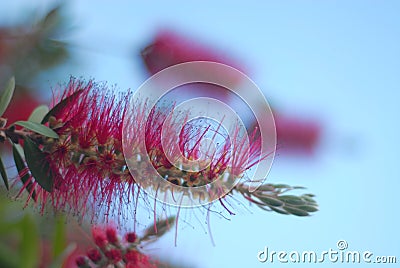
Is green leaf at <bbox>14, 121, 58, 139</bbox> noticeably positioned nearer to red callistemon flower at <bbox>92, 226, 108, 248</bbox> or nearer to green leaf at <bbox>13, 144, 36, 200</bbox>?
green leaf at <bbox>13, 144, 36, 200</bbox>

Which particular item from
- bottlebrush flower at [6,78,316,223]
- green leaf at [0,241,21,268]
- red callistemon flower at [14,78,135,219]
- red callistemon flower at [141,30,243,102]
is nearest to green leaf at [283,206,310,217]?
bottlebrush flower at [6,78,316,223]

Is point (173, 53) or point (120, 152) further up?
point (173, 53)

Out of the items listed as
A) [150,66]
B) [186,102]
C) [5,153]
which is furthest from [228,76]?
[150,66]

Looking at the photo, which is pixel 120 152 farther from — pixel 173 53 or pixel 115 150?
pixel 173 53

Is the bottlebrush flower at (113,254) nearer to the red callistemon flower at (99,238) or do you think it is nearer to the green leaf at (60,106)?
the red callistemon flower at (99,238)

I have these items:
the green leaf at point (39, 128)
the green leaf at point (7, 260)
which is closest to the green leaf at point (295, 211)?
the green leaf at point (39, 128)

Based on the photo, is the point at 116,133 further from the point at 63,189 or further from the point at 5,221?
the point at 5,221

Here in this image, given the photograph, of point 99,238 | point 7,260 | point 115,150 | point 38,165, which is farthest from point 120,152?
point 7,260
